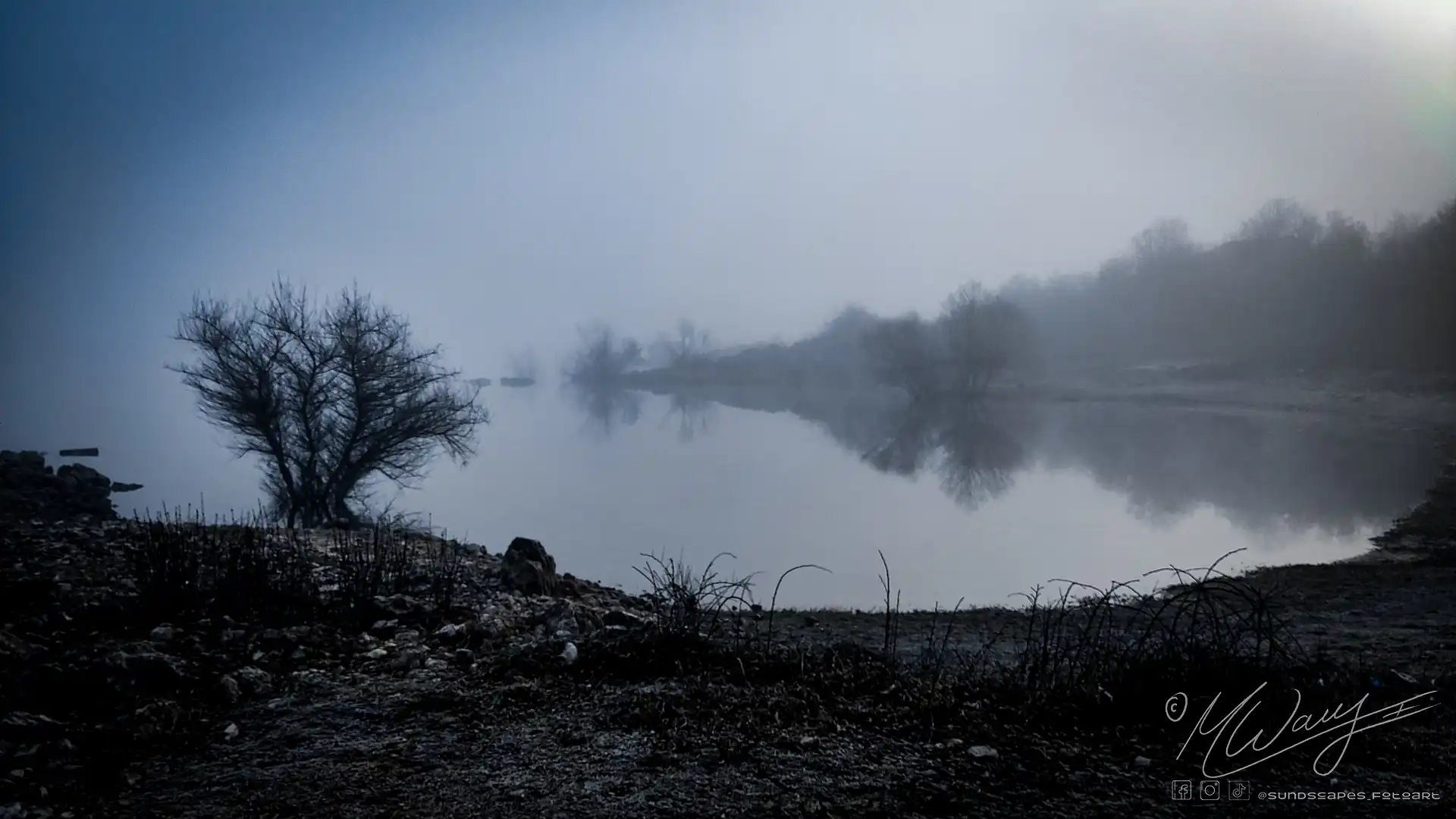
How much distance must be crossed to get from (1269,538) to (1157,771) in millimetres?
13718

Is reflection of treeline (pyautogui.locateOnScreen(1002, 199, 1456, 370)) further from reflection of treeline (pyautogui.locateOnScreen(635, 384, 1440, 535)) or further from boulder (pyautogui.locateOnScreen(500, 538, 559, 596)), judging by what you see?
boulder (pyautogui.locateOnScreen(500, 538, 559, 596))

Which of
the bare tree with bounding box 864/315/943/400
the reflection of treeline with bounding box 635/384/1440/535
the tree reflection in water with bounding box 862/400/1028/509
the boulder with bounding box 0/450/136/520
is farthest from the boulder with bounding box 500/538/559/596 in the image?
the bare tree with bounding box 864/315/943/400

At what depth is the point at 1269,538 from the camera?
1448cm

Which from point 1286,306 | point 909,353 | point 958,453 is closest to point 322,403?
point 958,453

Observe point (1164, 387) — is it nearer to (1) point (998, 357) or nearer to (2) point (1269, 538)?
(1) point (998, 357)

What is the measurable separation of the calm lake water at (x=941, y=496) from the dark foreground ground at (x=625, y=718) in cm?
617

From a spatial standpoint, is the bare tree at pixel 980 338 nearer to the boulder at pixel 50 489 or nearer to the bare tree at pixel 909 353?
the bare tree at pixel 909 353

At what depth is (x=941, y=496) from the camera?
780 inches

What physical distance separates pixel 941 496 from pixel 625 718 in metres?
16.8

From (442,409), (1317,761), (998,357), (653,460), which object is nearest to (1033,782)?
(1317,761)

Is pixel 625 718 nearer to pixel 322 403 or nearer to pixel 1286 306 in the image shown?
pixel 322 403

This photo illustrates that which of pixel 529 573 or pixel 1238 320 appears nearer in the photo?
pixel 529 573

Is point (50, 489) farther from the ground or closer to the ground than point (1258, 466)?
closer to the ground

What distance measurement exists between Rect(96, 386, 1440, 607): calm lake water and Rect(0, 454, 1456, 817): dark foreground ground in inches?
243
